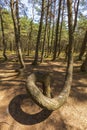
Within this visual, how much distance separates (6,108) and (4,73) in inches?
190

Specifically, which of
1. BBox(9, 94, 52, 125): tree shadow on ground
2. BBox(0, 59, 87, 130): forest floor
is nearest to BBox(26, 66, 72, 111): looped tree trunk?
BBox(0, 59, 87, 130): forest floor

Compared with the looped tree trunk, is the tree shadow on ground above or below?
below

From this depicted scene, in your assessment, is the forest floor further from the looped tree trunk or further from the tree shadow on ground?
the looped tree trunk

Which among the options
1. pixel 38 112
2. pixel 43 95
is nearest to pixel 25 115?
pixel 38 112

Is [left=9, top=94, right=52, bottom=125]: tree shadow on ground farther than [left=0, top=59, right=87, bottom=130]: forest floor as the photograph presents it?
Yes

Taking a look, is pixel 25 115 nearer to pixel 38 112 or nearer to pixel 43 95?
pixel 38 112

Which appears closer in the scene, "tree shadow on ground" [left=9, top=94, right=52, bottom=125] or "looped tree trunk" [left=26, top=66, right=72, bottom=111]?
"looped tree trunk" [left=26, top=66, right=72, bottom=111]

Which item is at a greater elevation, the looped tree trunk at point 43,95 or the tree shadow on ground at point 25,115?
the looped tree trunk at point 43,95

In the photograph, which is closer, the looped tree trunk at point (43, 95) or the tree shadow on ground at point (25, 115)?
the looped tree trunk at point (43, 95)

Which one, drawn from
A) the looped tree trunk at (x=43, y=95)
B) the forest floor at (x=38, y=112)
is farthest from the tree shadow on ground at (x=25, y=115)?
the looped tree trunk at (x=43, y=95)

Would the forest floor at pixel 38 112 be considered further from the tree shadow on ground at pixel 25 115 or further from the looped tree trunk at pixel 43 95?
the looped tree trunk at pixel 43 95

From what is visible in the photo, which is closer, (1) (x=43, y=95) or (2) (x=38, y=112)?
(1) (x=43, y=95)

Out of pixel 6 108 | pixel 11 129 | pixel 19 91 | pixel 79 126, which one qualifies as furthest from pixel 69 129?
pixel 19 91

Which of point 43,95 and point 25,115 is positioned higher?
point 43,95
